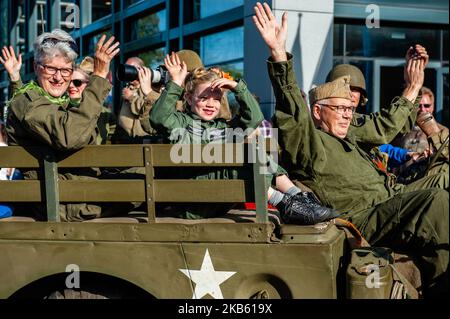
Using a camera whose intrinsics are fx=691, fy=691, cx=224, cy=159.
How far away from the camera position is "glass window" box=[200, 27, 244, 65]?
8.73 meters

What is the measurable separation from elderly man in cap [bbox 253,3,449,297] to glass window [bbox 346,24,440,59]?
6.07m

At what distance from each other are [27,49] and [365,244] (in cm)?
1515

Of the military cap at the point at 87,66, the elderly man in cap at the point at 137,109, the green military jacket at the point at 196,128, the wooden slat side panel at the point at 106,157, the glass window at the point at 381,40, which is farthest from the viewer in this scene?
the glass window at the point at 381,40

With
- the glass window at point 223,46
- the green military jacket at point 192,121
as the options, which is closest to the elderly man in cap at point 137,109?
the green military jacket at point 192,121

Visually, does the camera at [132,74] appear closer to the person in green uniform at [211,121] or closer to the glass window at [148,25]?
the person in green uniform at [211,121]

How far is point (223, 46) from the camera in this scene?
360 inches

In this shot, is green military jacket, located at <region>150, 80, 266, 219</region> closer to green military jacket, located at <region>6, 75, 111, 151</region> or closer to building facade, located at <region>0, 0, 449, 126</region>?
green military jacket, located at <region>6, 75, 111, 151</region>

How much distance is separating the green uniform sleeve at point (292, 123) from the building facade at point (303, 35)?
313 centimetres

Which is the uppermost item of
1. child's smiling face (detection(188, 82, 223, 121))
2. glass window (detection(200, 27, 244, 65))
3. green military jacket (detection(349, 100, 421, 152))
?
glass window (detection(200, 27, 244, 65))

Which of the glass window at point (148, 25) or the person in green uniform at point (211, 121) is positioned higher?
the glass window at point (148, 25)

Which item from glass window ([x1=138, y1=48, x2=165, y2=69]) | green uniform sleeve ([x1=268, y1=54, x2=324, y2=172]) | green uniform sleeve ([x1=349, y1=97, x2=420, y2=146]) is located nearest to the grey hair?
green uniform sleeve ([x1=268, y1=54, x2=324, y2=172])

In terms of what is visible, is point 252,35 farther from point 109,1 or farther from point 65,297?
point 109,1

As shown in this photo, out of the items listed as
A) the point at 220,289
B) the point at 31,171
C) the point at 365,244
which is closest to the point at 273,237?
the point at 220,289

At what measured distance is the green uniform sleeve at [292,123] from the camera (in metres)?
3.45
